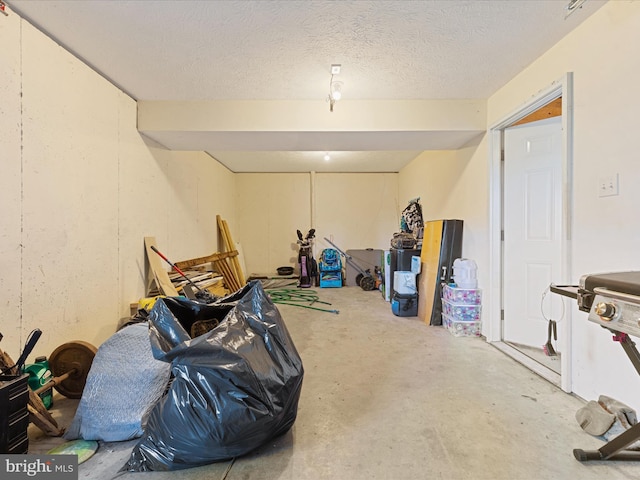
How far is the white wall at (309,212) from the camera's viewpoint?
698 cm

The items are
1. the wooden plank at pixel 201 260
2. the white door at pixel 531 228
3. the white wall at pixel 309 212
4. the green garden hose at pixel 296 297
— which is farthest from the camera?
the white wall at pixel 309 212

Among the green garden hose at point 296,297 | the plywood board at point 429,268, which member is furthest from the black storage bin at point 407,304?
the green garden hose at point 296,297

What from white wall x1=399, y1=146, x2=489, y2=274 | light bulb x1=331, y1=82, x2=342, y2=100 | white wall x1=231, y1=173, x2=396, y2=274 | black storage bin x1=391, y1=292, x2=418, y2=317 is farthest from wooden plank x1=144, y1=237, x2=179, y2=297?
white wall x1=231, y1=173, x2=396, y2=274

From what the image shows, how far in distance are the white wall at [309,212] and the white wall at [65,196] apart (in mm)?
3752

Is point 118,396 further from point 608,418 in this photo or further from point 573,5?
point 573,5

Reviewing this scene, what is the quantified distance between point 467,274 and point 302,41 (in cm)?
281

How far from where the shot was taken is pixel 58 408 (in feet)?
6.12

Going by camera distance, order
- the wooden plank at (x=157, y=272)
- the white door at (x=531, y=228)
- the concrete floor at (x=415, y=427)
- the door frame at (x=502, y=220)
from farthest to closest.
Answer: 1. the wooden plank at (x=157, y=272)
2. the white door at (x=531, y=228)
3. the door frame at (x=502, y=220)
4. the concrete floor at (x=415, y=427)

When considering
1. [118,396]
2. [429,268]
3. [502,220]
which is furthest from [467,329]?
[118,396]

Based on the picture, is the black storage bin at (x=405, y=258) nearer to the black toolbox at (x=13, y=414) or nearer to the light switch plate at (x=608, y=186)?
the light switch plate at (x=608, y=186)

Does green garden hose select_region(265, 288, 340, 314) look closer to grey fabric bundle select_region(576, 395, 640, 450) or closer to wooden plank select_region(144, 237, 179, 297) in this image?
wooden plank select_region(144, 237, 179, 297)

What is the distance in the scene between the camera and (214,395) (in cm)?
125

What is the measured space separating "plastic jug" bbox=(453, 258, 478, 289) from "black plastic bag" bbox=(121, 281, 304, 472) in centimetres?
250

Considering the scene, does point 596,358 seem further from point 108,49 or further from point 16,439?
point 108,49
